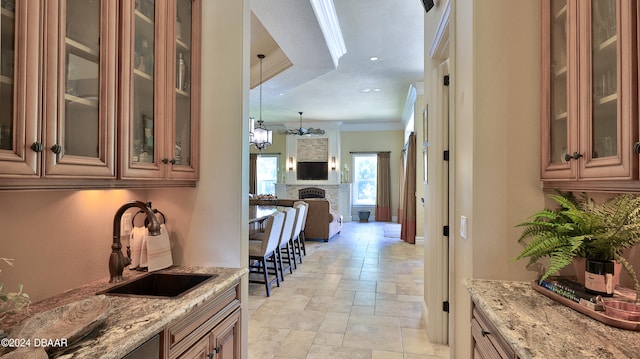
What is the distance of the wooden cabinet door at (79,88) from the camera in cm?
103

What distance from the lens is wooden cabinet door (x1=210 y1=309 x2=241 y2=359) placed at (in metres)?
1.52

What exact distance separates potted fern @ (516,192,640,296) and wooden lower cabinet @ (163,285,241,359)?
1.41 metres

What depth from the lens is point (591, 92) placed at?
3.94 ft

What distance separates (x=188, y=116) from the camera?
1790mm

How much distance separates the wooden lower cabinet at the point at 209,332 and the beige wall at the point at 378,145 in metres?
9.15

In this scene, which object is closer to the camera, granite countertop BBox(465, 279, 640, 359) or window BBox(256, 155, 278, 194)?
granite countertop BBox(465, 279, 640, 359)

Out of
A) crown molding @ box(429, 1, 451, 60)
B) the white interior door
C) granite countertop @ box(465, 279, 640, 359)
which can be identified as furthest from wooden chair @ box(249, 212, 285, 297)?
granite countertop @ box(465, 279, 640, 359)

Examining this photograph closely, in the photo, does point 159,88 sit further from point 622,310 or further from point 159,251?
point 622,310

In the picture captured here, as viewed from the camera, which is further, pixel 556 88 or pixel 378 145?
pixel 378 145

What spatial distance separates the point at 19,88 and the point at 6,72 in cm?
5

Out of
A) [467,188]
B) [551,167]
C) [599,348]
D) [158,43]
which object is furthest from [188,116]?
[599,348]

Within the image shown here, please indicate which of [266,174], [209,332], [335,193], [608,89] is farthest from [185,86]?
[266,174]

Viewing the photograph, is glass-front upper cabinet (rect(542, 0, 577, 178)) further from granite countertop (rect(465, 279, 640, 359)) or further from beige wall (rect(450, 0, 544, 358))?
granite countertop (rect(465, 279, 640, 359))

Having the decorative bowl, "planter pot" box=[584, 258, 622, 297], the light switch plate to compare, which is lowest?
the decorative bowl
